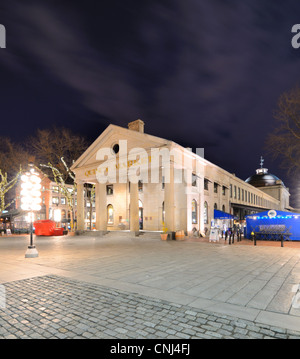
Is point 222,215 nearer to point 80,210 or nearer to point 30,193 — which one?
point 80,210

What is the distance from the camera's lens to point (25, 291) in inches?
256

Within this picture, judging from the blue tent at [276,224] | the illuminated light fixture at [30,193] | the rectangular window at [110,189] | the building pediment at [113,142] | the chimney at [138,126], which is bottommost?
the blue tent at [276,224]

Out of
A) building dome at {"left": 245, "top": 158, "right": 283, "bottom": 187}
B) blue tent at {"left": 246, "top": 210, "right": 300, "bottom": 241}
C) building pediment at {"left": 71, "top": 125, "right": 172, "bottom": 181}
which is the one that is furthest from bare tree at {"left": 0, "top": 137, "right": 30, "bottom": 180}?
building dome at {"left": 245, "top": 158, "right": 283, "bottom": 187}

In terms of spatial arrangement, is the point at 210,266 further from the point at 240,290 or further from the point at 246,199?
the point at 246,199

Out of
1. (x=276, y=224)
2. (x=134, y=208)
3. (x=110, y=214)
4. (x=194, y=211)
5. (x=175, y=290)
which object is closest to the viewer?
(x=175, y=290)

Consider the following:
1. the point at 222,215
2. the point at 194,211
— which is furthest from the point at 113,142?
the point at 222,215

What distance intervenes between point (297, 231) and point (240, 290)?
1912 centimetres

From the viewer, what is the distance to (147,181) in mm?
29094

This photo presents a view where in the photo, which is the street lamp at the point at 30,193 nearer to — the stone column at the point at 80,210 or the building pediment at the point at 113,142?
the building pediment at the point at 113,142

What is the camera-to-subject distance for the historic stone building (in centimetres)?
2236

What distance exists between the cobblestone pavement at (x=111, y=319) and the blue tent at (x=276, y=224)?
20.5 m

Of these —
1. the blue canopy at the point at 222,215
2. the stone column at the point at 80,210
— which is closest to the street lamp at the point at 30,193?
the stone column at the point at 80,210

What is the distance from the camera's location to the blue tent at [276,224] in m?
22.0

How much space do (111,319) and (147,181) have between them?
24627 mm
